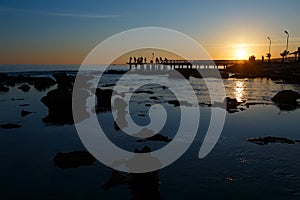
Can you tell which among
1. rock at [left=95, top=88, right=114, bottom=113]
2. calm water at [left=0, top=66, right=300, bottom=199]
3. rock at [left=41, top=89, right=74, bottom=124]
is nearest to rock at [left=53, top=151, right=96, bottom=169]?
calm water at [left=0, top=66, right=300, bottom=199]

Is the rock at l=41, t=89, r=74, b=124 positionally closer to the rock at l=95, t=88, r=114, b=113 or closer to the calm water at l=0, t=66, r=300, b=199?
the rock at l=95, t=88, r=114, b=113

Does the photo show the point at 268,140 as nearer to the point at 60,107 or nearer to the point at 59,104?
the point at 60,107

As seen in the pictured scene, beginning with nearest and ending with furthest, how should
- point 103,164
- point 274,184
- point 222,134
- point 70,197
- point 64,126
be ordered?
point 70,197 → point 274,184 → point 103,164 → point 222,134 → point 64,126

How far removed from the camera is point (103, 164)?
49.2 feet

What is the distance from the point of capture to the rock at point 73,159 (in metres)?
14.8

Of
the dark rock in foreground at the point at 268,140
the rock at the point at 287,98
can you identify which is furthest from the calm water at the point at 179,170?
the rock at the point at 287,98

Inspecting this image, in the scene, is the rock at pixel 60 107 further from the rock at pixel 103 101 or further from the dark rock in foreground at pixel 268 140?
the dark rock in foreground at pixel 268 140

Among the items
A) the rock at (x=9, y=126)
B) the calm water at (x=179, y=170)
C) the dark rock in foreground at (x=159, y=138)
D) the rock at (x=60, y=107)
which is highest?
the rock at (x=60, y=107)

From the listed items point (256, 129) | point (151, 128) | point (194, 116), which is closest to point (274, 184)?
point (256, 129)

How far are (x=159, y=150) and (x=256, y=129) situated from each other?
8.95m

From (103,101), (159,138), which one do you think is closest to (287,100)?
→ (159,138)

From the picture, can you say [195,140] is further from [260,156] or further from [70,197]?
[70,197]

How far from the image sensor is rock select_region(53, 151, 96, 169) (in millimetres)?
14773

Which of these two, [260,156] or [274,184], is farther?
[260,156]
